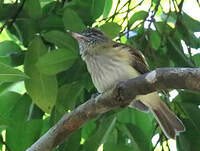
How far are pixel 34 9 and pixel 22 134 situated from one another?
3.03 ft

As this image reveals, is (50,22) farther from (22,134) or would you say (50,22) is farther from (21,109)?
(22,134)

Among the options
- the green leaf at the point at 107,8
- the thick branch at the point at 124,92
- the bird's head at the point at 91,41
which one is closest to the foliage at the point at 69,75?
the bird's head at the point at 91,41

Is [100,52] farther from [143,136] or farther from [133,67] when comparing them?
[143,136]

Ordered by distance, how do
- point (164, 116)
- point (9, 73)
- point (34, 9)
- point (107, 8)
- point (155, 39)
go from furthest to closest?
point (107, 8)
point (155, 39)
point (164, 116)
point (34, 9)
point (9, 73)

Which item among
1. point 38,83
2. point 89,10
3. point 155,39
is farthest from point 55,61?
point 155,39

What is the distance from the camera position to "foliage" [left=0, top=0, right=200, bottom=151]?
3.30 m

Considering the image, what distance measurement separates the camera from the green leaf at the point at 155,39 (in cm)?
407

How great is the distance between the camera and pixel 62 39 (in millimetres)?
3459

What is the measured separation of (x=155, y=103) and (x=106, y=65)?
1.43 ft

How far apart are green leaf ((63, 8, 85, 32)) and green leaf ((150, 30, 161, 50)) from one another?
0.69 metres

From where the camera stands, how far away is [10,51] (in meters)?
3.65

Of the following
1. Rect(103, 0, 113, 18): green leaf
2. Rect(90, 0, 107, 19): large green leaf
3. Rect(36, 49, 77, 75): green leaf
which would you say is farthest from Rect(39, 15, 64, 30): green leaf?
Rect(103, 0, 113, 18): green leaf

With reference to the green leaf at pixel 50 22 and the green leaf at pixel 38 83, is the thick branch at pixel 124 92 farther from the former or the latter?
the green leaf at pixel 50 22

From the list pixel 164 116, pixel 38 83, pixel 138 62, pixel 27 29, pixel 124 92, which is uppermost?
pixel 27 29
